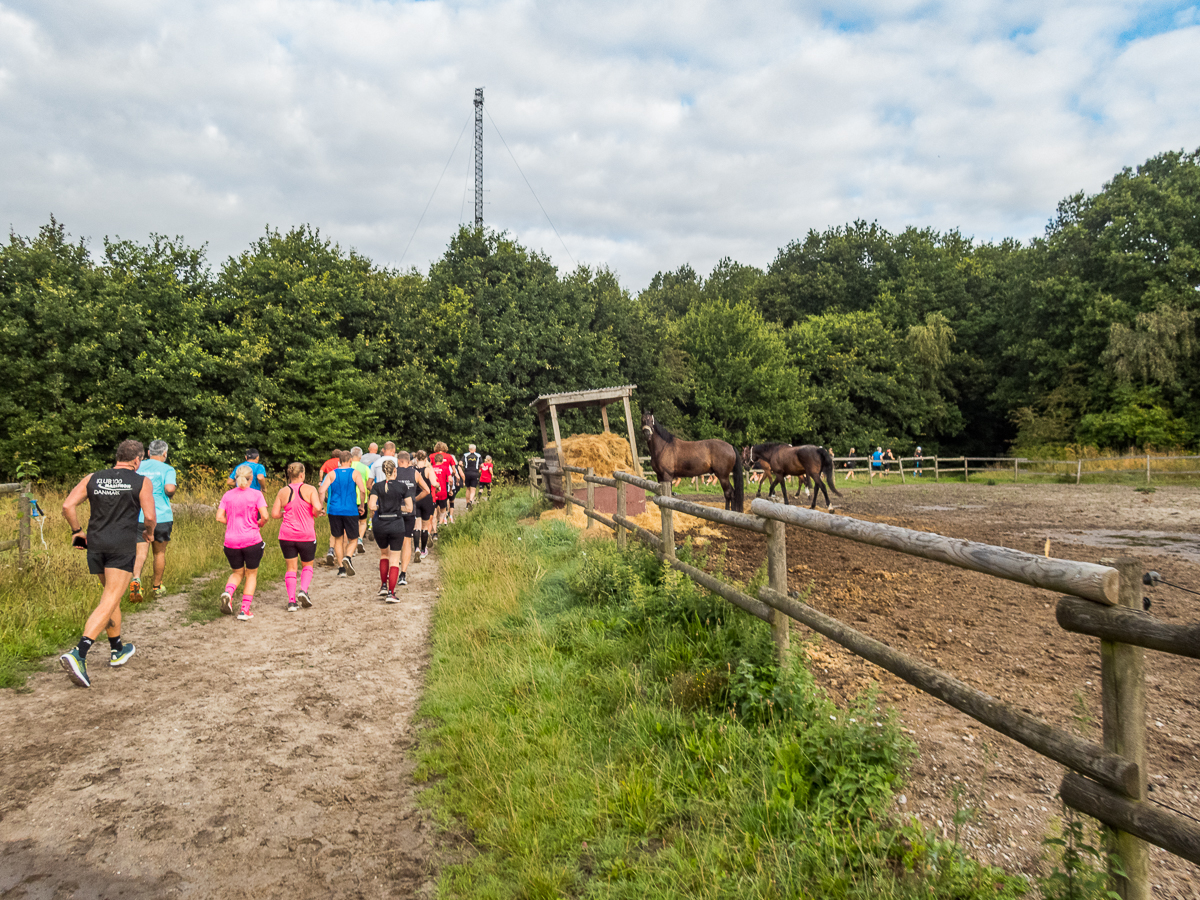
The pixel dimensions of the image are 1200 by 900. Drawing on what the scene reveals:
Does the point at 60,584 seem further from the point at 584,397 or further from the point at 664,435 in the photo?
the point at 664,435

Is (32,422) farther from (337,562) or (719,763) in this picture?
(719,763)

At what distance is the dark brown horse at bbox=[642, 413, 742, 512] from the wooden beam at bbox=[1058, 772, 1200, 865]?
1045 centimetres

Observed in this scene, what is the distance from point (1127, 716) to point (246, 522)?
7178 mm

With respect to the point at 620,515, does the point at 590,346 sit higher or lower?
higher

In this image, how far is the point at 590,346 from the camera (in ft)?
97.5

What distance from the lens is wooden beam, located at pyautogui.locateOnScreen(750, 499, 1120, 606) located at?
1821mm

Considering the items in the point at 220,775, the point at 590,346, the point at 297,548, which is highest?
the point at 590,346

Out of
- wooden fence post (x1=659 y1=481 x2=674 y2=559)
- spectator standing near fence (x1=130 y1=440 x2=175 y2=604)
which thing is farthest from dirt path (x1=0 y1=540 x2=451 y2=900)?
wooden fence post (x1=659 y1=481 x2=674 y2=559)

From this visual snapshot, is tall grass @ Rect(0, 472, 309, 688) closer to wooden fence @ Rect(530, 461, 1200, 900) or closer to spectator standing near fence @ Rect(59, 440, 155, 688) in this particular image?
spectator standing near fence @ Rect(59, 440, 155, 688)

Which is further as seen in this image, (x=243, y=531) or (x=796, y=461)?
(x=796, y=461)

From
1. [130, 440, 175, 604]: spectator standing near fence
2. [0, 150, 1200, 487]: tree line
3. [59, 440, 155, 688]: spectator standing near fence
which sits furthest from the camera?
[0, 150, 1200, 487]: tree line

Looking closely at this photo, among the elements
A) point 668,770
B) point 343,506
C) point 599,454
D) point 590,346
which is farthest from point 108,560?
point 590,346

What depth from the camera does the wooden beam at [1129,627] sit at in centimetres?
156

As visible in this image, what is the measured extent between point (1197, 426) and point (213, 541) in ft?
122
